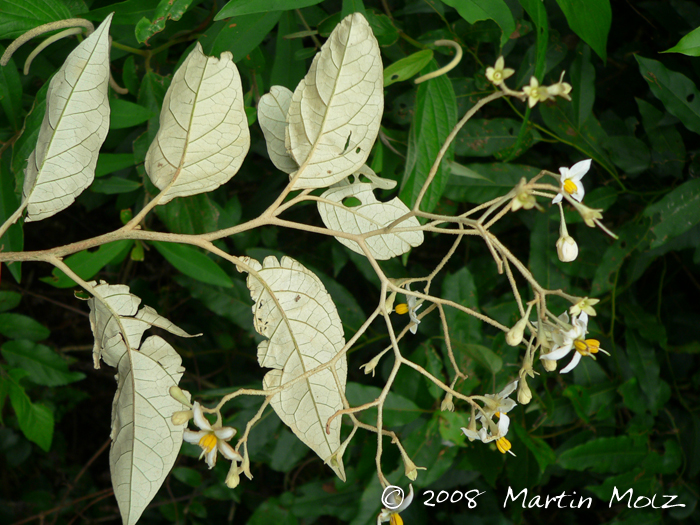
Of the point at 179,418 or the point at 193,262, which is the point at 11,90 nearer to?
the point at 193,262

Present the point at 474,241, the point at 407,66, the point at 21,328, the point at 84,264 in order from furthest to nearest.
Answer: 1. the point at 474,241
2. the point at 21,328
3. the point at 84,264
4. the point at 407,66

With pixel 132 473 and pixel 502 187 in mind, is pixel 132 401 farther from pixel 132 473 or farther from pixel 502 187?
pixel 502 187

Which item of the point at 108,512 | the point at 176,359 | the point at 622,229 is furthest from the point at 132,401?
the point at 108,512

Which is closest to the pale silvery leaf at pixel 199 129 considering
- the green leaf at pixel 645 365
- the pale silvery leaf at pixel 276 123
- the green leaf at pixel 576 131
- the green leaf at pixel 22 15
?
the pale silvery leaf at pixel 276 123

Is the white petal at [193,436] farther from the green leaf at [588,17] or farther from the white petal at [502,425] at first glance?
the green leaf at [588,17]

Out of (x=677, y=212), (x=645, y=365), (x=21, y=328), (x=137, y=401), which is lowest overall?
(x=645, y=365)

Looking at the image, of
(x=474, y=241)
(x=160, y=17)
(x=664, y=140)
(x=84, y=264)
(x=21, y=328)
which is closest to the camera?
(x=160, y=17)

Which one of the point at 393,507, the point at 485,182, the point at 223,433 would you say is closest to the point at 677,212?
the point at 485,182
